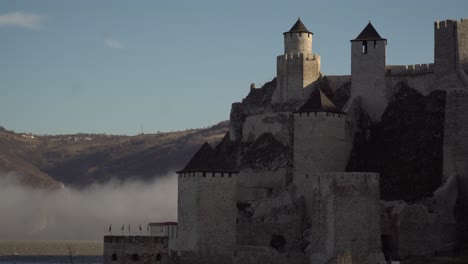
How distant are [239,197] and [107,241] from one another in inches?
489

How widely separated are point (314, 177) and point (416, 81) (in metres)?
16.2

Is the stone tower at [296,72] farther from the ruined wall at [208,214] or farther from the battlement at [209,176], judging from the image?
the ruined wall at [208,214]

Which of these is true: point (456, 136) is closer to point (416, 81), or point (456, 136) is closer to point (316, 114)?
point (416, 81)

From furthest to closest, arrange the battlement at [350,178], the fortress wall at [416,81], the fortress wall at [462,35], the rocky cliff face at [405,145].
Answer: the fortress wall at [416,81] → the fortress wall at [462,35] → the rocky cliff face at [405,145] → the battlement at [350,178]

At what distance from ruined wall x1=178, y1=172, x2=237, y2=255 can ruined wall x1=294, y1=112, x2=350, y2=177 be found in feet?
22.6

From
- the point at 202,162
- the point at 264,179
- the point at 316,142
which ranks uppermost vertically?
the point at 316,142

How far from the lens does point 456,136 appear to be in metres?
75.9

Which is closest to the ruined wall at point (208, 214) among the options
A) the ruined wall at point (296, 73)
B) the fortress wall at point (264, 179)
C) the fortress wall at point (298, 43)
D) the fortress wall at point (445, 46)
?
the fortress wall at point (264, 179)

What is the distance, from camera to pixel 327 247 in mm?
67375

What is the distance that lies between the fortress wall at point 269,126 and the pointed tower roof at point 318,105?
6.52 metres

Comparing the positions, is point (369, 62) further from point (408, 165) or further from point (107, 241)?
point (107, 241)

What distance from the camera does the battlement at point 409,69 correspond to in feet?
269

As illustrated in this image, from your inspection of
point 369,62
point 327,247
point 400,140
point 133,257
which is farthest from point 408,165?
point 133,257

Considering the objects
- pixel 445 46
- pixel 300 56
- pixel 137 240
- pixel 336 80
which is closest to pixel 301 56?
pixel 300 56
